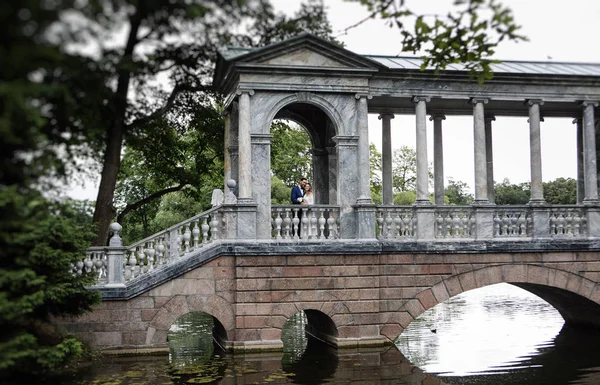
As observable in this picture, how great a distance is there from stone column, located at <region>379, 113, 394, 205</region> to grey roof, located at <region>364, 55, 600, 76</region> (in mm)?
1688

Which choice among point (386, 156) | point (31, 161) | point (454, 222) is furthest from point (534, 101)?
point (31, 161)

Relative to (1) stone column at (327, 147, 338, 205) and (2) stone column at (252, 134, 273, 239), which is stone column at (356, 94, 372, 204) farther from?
(1) stone column at (327, 147, 338, 205)

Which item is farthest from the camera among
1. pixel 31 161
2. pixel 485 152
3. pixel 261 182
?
pixel 485 152

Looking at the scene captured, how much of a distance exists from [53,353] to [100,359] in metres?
5.76

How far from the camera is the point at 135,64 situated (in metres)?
6.41

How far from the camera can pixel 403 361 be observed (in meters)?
13.5

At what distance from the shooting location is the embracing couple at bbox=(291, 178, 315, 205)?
15141mm

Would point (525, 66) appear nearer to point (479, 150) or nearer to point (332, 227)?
point (479, 150)

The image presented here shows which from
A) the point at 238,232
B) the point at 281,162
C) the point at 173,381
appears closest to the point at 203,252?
the point at 238,232

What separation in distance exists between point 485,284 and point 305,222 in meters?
4.16

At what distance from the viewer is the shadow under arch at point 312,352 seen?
40.2 ft

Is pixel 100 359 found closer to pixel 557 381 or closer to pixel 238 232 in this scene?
pixel 238 232

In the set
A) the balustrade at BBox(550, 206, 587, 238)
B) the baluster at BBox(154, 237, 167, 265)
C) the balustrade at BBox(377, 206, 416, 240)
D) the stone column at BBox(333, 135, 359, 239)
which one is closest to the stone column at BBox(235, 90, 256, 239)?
the baluster at BBox(154, 237, 167, 265)

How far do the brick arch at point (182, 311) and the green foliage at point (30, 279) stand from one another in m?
3.81
